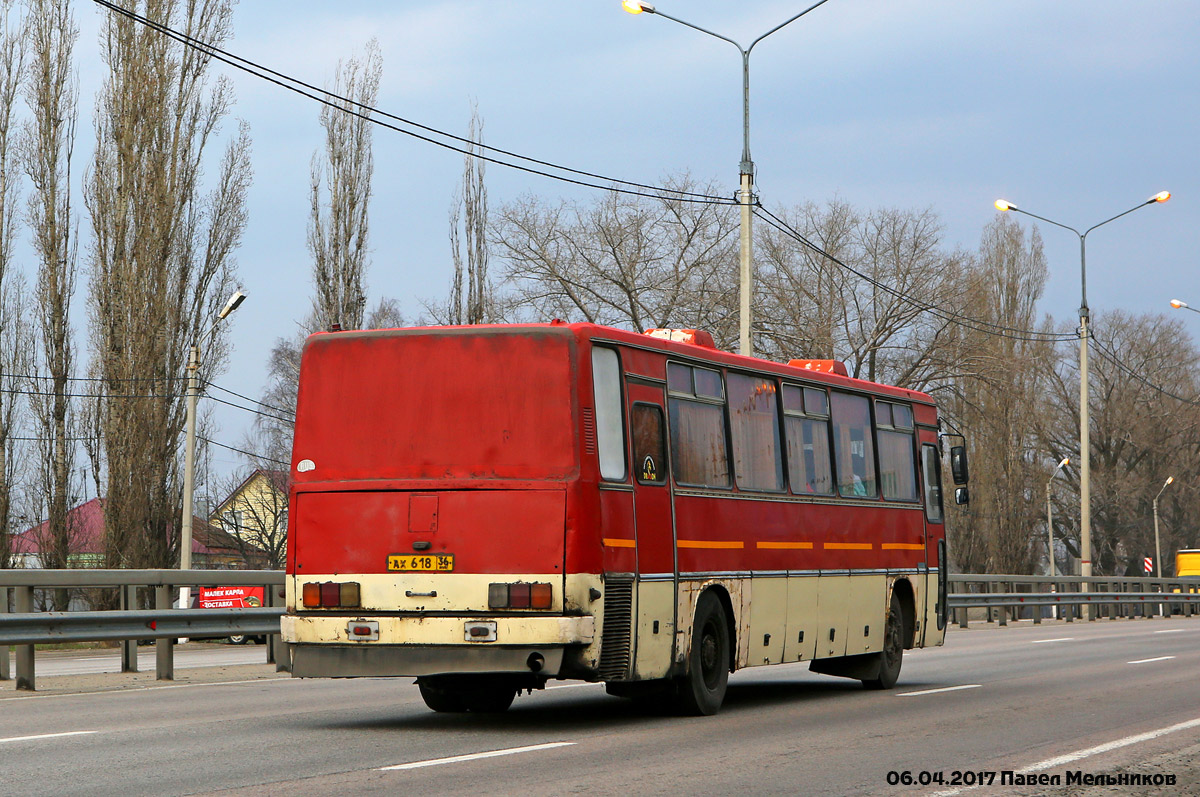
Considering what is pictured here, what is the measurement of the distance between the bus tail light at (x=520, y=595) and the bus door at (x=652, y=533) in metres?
0.86

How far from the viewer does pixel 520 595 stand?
36.8ft

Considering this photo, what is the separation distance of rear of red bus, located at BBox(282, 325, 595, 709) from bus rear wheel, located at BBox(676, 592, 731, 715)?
4.14 feet

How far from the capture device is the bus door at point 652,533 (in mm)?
11820

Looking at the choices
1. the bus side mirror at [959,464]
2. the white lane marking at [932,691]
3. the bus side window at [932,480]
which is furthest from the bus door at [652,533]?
the bus side window at [932,480]

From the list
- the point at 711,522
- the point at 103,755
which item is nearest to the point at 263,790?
the point at 103,755

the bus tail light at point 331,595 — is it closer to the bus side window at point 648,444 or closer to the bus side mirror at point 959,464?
the bus side window at point 648,444

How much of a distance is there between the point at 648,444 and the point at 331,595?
2.57m

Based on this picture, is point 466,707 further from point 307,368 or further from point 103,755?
point 103,755

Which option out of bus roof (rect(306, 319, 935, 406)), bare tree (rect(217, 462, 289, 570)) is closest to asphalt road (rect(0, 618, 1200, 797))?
bus roof (rect(306, 319, 935, 406))

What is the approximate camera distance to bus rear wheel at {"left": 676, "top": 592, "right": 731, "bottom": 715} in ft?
41.1

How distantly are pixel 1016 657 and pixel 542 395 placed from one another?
41.7 ft

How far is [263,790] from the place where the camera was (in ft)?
27.0

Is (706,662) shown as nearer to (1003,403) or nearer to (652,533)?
(652,533)

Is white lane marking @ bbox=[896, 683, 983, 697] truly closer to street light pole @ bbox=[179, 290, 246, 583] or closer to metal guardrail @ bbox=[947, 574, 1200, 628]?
metal guardrail @ bbox=[947, 574, 1200, 628]
